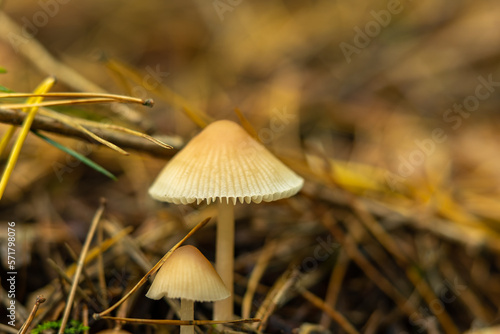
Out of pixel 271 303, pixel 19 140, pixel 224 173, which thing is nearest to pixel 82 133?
pixel 19 140

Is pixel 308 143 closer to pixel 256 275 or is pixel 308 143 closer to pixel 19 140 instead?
pixel 256 275

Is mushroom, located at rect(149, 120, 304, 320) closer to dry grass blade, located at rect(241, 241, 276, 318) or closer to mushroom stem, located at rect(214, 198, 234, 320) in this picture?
mushroom stem, located at rect(214, 198, 234, 320)

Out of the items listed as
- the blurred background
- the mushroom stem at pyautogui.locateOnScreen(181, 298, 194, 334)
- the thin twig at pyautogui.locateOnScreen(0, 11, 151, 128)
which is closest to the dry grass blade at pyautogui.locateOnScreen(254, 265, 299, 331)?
the blurred background

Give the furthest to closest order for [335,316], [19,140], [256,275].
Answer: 1. [256,275]
2. [335,316]
3. [19,140]

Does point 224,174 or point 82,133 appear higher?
point 82,133

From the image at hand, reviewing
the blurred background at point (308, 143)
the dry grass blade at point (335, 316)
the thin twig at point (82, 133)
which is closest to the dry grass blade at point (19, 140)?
the thin twig at point (82, 133)

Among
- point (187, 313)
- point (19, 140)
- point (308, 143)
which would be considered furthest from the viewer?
point (308, 143)

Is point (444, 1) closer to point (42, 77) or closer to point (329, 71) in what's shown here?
point (329, 71)

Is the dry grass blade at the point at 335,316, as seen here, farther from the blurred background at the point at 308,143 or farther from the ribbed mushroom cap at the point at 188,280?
the ribbed mushroom cap at the point at 188,280
